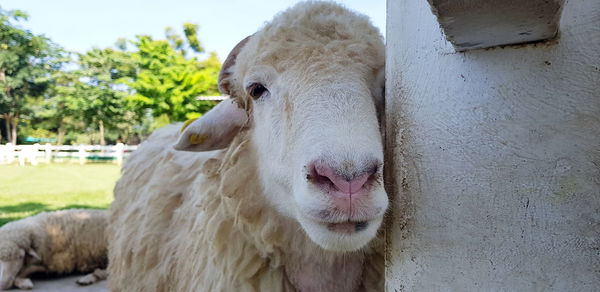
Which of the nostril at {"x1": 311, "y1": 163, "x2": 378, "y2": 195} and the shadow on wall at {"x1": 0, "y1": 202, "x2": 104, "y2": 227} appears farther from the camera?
the shadow on wall at {"x1": 0, "y1": 202, "x2": 104, "y2": 227}

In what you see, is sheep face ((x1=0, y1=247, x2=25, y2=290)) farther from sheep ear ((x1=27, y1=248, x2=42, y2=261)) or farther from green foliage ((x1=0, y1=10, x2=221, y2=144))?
green foliage ((x1=0, y1=10, x2=221, y2=144))

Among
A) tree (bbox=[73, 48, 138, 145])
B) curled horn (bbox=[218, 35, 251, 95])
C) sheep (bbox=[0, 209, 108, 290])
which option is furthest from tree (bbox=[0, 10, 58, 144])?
curled horn (bbox=[218, 35, 251, 95])

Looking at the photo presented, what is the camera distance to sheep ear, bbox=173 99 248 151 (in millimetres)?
1912

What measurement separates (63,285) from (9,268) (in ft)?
1.95

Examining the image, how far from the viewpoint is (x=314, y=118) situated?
1.26 meters

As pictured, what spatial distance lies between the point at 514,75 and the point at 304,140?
605 mm

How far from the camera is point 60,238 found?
5.02 meters

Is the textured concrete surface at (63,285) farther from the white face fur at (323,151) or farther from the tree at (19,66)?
the tree at (19,66)

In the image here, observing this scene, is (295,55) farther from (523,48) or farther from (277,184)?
(523,48)

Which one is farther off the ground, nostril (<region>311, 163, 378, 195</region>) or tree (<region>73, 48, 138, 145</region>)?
tree (<region>73, 48, 138, 145</region>)

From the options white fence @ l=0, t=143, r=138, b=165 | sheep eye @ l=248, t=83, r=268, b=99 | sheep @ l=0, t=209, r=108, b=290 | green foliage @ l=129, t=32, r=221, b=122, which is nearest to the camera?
sheep eye @ l=248, t=83, r=268, b=99

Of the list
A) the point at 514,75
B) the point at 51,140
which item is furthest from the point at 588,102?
the point at 51,140

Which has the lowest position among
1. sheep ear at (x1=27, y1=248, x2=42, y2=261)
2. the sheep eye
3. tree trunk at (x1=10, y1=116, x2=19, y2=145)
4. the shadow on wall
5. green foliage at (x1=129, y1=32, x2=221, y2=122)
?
the shadow on wall

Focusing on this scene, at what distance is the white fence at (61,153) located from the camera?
23.7 meters
